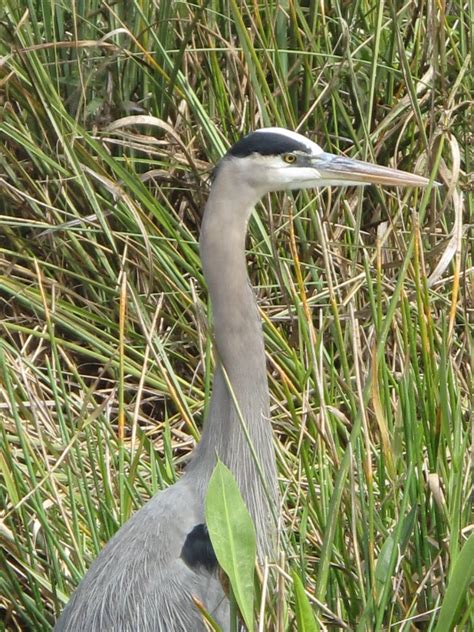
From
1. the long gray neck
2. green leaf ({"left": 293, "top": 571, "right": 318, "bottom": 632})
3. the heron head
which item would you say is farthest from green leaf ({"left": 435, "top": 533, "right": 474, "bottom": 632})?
the heron head

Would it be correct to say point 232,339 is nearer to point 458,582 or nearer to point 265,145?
point 265,145

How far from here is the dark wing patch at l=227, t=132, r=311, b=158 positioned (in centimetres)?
203

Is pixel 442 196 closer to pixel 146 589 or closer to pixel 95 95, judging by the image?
pixel 95 95

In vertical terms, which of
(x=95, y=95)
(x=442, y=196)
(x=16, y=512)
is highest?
(x=95, y=95)

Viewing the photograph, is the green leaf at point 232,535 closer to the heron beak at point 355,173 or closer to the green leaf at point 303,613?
the green leaf at point 303,613

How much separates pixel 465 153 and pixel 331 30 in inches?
18.3

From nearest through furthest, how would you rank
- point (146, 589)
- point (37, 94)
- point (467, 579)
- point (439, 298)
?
point (467, 579) < point (146, 589) < point (439, 298) < point (37, 94)

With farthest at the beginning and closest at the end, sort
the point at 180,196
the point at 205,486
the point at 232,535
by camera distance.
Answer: the point at 180,196 < the point at 205,486 < the point at 232,535

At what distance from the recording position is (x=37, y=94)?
3.01 m

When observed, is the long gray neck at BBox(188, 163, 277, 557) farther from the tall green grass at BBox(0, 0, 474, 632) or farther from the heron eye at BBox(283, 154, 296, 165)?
the tall green grass at BBox(0, 0, 474, 632)

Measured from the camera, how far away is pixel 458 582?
149 cm

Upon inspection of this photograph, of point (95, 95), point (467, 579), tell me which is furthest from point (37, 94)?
point (467, 579)

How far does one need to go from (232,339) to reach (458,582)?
2.17 feet

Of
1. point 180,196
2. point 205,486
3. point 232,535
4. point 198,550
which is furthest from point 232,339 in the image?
point 180,196
